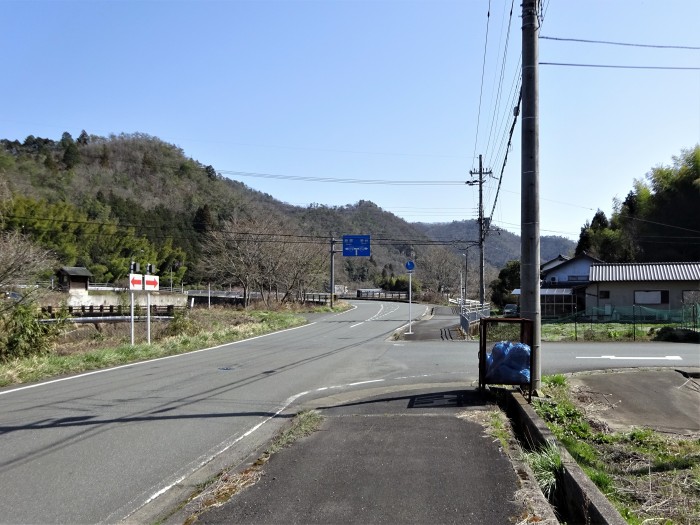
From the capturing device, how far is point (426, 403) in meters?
9.11

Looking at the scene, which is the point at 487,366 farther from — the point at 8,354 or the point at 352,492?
the point at 8,354

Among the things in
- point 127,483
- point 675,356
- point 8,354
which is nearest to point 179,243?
point 8,354

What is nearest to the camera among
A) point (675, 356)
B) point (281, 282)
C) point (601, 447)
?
point (601, 447)

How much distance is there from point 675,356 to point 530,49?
1252 cm

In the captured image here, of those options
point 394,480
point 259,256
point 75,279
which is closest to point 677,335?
point 394,480

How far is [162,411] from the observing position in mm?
9109

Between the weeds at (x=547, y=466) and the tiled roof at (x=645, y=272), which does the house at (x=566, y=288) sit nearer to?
the tiled roof at (x=645, y=272)

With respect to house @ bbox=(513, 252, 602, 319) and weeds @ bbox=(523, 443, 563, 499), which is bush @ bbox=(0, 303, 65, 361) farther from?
house @ bbox=(513, 252, 602, 319)

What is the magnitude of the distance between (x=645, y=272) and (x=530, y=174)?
38640 mm

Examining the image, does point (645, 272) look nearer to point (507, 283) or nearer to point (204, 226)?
point (507, 283)

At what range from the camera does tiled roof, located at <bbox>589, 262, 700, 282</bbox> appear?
42031 millimetres

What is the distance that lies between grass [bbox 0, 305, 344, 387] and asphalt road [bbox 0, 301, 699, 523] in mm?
960

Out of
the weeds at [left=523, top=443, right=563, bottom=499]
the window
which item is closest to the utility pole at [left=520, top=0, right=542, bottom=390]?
the weeds at [left=523, top=443, right=563, bottom=499]

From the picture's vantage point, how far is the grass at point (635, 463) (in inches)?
184
